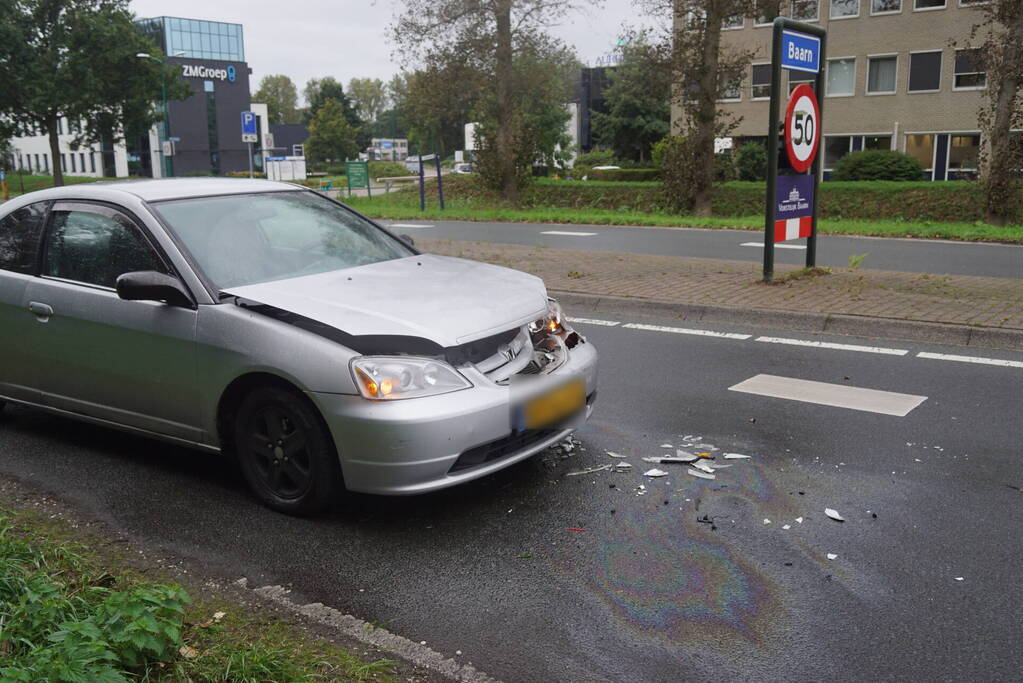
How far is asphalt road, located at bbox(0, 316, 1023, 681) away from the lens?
3.25 metres

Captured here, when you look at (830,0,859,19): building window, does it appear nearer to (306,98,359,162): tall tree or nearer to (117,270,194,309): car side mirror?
(117,270,194,309): car side mirror

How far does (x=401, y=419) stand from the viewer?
4000mm

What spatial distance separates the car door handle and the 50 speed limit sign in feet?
23.3

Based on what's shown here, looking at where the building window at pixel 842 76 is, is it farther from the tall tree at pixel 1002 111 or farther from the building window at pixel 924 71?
the tall tree at pixel 1002 111

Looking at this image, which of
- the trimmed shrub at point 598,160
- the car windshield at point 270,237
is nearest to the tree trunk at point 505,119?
the car windshield at point 270,237

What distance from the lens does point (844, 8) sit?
43.7 m

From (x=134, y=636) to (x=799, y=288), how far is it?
817 centimetres

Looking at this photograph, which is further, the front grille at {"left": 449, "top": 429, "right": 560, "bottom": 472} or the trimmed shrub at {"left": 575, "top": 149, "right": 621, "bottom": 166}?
the trimmed shrub at {"left": 575, "top": 149, "right": 621, "bottom": 166}

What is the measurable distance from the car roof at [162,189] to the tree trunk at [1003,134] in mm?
18419

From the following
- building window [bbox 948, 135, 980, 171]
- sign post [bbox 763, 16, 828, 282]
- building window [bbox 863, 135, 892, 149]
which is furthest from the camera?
building window [bbox 863, 135, 892, 149]

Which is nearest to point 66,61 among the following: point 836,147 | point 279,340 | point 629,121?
point 836,147

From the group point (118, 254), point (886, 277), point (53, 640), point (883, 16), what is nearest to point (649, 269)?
point (886, 277)

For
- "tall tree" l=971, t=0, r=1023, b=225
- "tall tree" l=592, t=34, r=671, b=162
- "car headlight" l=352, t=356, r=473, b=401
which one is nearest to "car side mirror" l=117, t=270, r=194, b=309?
"car headlight" l=352, t=356, r=473, b=401

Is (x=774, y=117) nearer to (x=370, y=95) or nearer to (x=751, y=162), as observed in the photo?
(x=751, y=162)
